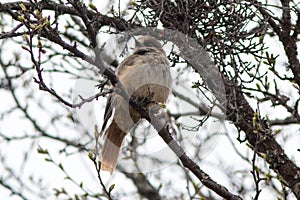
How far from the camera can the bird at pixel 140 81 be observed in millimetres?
5141

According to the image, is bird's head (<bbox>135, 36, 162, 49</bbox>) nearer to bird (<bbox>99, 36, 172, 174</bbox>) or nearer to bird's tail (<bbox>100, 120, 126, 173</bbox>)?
bird (<bbox>99, 36, 172, 174</bbox>)

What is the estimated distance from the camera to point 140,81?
5.17 m

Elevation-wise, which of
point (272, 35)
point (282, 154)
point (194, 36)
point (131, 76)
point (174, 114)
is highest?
point (174, 114)

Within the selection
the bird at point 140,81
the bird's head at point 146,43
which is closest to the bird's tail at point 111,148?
the bird at point 140,81

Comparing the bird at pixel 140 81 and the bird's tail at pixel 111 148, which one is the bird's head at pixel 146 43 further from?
the bird's tail at pixel 111 148

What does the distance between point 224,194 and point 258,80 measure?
1.11 metres

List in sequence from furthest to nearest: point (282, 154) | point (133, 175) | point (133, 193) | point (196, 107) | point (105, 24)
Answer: point (133, 175), point (133, 193), point (196, 107), point (105, 24), point (282, 154)

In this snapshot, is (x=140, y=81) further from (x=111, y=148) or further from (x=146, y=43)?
(x=111, y=148)

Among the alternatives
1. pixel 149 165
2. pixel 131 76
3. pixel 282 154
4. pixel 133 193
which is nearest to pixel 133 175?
pixel 133 193

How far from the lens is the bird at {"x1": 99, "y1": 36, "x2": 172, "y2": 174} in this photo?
514cm

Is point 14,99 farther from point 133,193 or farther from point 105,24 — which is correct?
point 105,24

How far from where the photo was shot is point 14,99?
7.57m

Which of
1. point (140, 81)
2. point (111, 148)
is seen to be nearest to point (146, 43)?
point (140, 81)

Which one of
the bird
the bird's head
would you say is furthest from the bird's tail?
the bird's head
